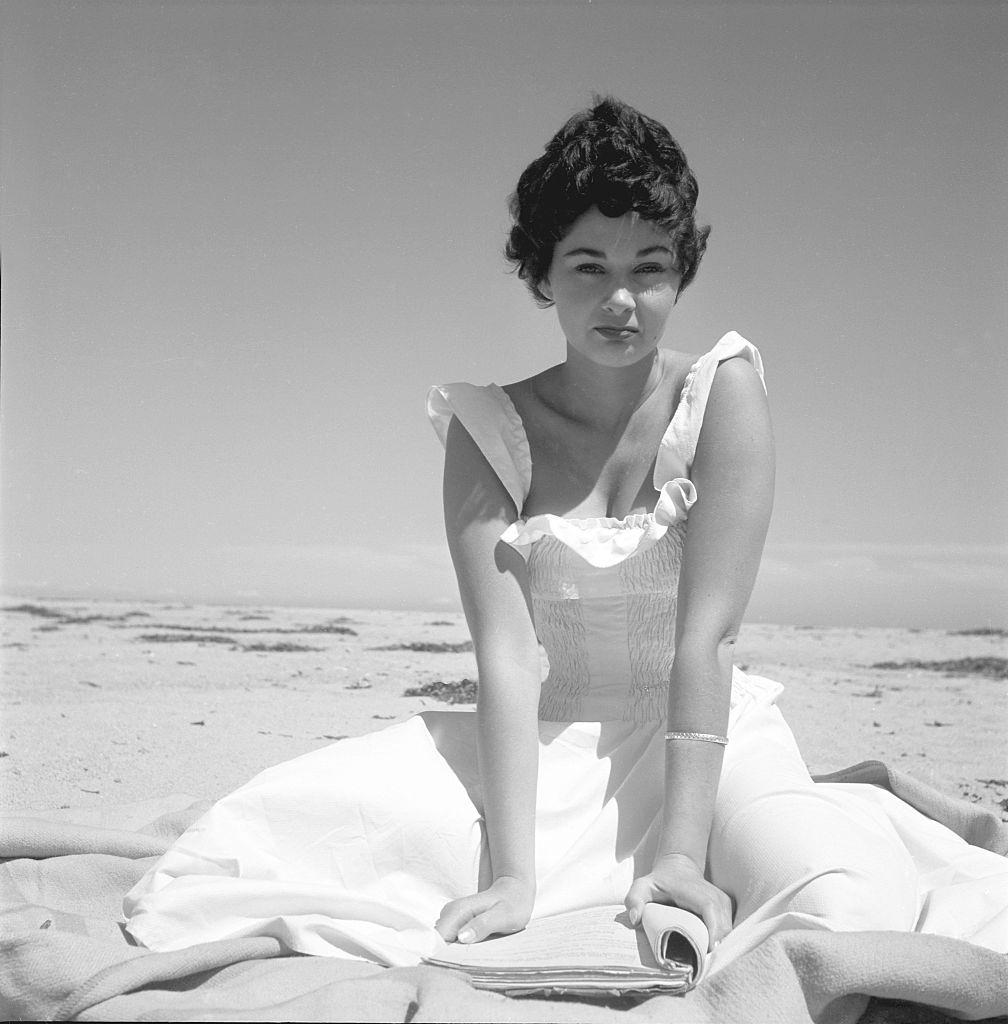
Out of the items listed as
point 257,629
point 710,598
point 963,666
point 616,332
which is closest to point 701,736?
point 710,598

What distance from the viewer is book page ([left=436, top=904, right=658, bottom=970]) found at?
2.00 metres

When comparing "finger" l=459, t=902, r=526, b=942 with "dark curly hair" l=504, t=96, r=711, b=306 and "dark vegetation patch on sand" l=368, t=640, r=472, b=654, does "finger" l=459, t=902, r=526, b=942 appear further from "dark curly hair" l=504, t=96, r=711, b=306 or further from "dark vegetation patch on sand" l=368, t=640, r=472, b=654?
"dark vegetation patch on sand" l=368, t=640, r=472, b=654

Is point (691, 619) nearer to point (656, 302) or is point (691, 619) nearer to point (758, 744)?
point (758, 744)

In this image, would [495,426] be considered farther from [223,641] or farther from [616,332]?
[223,641]

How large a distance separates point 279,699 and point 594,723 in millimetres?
4018

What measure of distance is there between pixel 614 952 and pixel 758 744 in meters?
0.76

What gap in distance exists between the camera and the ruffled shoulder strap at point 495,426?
2.75 m

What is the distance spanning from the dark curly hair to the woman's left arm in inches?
15.8

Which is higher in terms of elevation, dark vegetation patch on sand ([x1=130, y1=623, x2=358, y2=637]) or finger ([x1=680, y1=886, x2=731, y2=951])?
finger ([x1=680, y1=886, x2=731, y2=951])

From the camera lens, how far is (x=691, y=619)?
244 cm

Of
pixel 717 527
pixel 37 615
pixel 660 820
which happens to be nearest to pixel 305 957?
pixel 660 820

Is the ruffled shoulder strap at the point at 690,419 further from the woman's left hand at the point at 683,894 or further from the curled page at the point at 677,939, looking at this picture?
the curled page at the point at 677,939

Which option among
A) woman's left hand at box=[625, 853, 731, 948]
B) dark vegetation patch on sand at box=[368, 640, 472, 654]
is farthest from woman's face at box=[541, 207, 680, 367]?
dark vegetation patch on sand at box=[368, 640, 472, 654]

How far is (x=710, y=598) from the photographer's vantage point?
2441 millimetres
